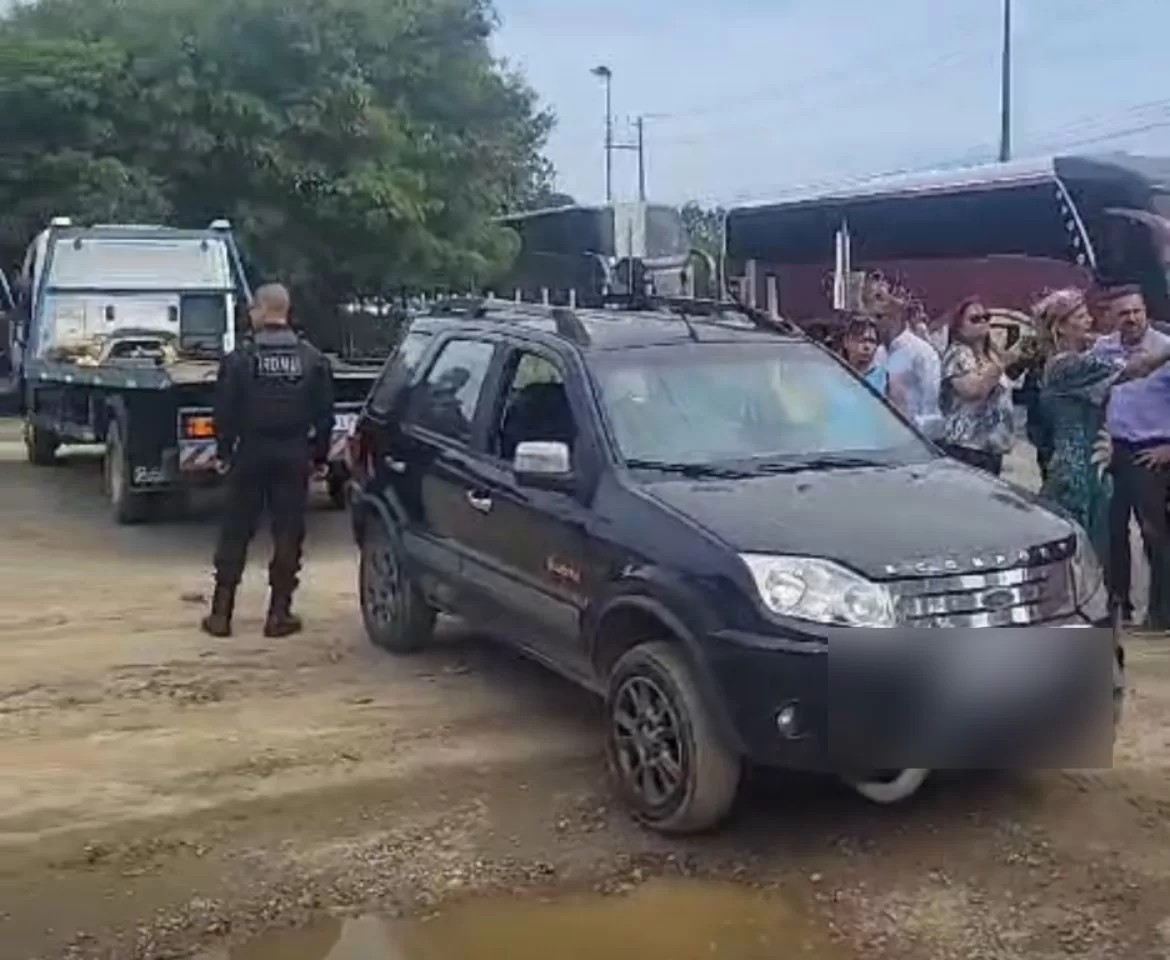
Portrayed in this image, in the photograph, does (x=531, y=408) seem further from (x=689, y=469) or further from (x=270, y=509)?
(x=270, y=509)

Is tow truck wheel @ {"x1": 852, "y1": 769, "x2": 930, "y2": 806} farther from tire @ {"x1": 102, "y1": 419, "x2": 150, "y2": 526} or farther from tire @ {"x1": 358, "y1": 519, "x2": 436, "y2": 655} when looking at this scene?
tire @ {"x1": 102, "y1": 419, "x2": 150, "y2": 526}

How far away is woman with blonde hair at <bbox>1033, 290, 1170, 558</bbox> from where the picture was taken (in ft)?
27.5

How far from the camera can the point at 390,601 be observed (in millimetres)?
8273

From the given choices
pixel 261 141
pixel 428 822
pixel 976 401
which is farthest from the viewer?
pixel 261 141

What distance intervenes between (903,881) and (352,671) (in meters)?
3.46

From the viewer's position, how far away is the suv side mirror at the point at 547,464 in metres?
6.22

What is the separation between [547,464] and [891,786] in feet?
5.47

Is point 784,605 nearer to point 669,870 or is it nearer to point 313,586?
point 669,870

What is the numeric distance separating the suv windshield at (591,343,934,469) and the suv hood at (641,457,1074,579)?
0.80 feet

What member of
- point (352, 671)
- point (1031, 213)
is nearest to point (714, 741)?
point (352, 671)

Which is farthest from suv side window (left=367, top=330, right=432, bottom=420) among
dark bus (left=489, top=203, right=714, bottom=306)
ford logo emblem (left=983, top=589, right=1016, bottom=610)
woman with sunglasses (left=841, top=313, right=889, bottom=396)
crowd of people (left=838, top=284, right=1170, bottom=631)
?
dark bus (left=489, top=203, right=714, bottom=306)

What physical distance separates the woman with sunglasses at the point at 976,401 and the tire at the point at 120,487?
5.92 meters

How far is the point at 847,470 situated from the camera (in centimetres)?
622

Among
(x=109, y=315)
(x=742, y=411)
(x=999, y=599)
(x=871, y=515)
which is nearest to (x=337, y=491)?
(x=109, y=315)
